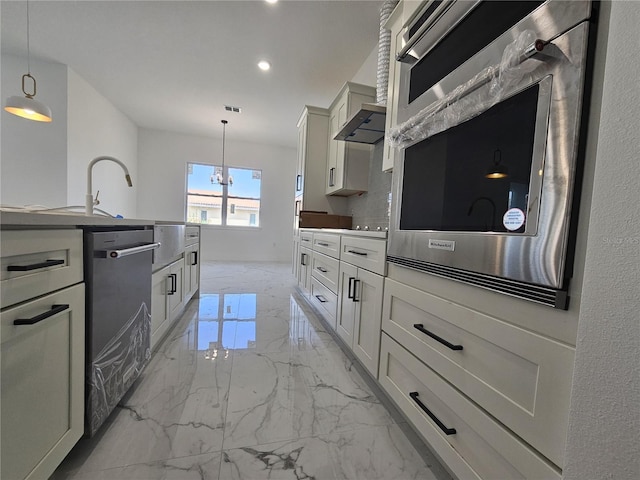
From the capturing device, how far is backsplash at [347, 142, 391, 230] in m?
2.64

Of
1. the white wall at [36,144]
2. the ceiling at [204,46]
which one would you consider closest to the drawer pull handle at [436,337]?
the ceiling at [204,46]

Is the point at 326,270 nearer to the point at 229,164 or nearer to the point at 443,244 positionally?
the point at 443,244

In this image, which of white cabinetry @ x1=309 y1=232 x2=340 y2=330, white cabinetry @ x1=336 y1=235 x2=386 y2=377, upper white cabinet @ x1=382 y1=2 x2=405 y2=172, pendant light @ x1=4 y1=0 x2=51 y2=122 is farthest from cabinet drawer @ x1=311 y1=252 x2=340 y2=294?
pendant light @ x1=4 y1=0 x2=51 y2=122

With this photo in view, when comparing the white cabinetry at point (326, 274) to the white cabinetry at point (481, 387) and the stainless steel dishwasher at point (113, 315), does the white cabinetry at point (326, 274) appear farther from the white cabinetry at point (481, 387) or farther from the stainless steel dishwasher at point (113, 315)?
the stainless steel dishwasher at point (113, 315)

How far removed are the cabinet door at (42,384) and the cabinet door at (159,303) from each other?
70cm

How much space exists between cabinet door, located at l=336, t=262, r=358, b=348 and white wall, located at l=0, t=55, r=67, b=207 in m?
4.07

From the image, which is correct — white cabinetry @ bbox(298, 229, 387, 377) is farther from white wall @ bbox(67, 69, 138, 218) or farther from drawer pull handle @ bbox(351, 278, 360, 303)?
white wall @ bbox(67, 69, 138, 218)

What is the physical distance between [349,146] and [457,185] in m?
2.26

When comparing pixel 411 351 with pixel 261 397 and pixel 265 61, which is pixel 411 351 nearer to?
pixel 261 397

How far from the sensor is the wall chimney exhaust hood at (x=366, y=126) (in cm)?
207

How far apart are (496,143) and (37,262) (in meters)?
1.33

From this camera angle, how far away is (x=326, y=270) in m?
2.29

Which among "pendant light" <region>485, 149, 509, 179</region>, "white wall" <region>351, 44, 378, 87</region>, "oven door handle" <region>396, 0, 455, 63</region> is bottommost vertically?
"pendant light" <region>485, 149, 509, 179</region>

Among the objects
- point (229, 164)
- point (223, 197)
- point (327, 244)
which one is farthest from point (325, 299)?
point (229, 164)
